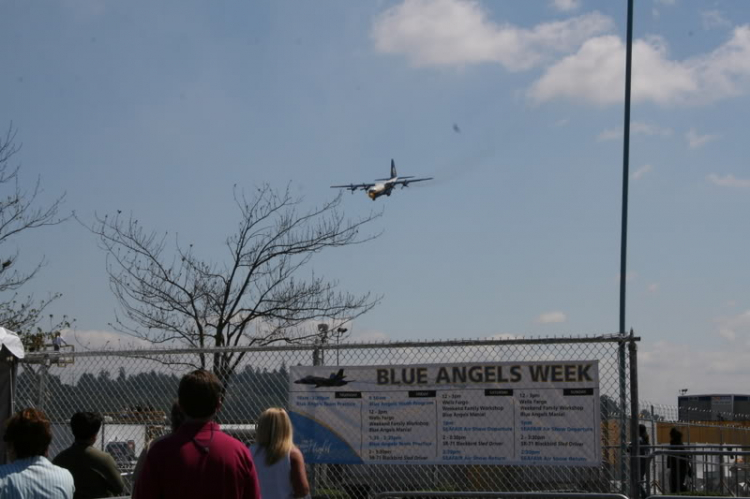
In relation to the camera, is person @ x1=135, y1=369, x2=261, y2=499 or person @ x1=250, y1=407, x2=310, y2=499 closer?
person @ x1=135, y1=369, x2=261, y2=499

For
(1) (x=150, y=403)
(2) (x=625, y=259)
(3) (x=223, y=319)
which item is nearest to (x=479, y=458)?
(2) (x=625, y=259)

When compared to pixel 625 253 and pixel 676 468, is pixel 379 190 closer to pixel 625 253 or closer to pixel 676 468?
pixel 676 468

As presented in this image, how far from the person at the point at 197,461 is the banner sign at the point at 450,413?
11.9 feet

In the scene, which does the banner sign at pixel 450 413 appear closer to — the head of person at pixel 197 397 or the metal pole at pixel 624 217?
the metal pole at pixel 624 217

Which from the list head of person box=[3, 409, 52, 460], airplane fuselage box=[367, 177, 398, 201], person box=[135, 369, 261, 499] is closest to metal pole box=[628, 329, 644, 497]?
person box=[135, 369, 261, 499]

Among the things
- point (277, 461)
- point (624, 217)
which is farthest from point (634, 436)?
point (624, 217)

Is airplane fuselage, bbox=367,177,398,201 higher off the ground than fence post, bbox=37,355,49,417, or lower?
higher

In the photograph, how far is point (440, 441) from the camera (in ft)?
25.7

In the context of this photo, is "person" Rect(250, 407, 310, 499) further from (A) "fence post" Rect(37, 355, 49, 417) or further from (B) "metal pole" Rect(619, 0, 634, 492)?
(A) "fence post" Rect(37, 355, 49, 417)

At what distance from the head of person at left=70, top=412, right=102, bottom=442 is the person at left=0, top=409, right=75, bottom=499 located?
157cm

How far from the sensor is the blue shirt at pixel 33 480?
509cm

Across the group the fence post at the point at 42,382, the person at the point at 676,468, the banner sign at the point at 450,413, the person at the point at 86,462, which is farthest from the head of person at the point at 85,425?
the person at the point at 676,468

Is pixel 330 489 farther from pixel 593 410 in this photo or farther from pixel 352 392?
pixel 593 410

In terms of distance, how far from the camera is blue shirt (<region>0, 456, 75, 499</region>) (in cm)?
509
